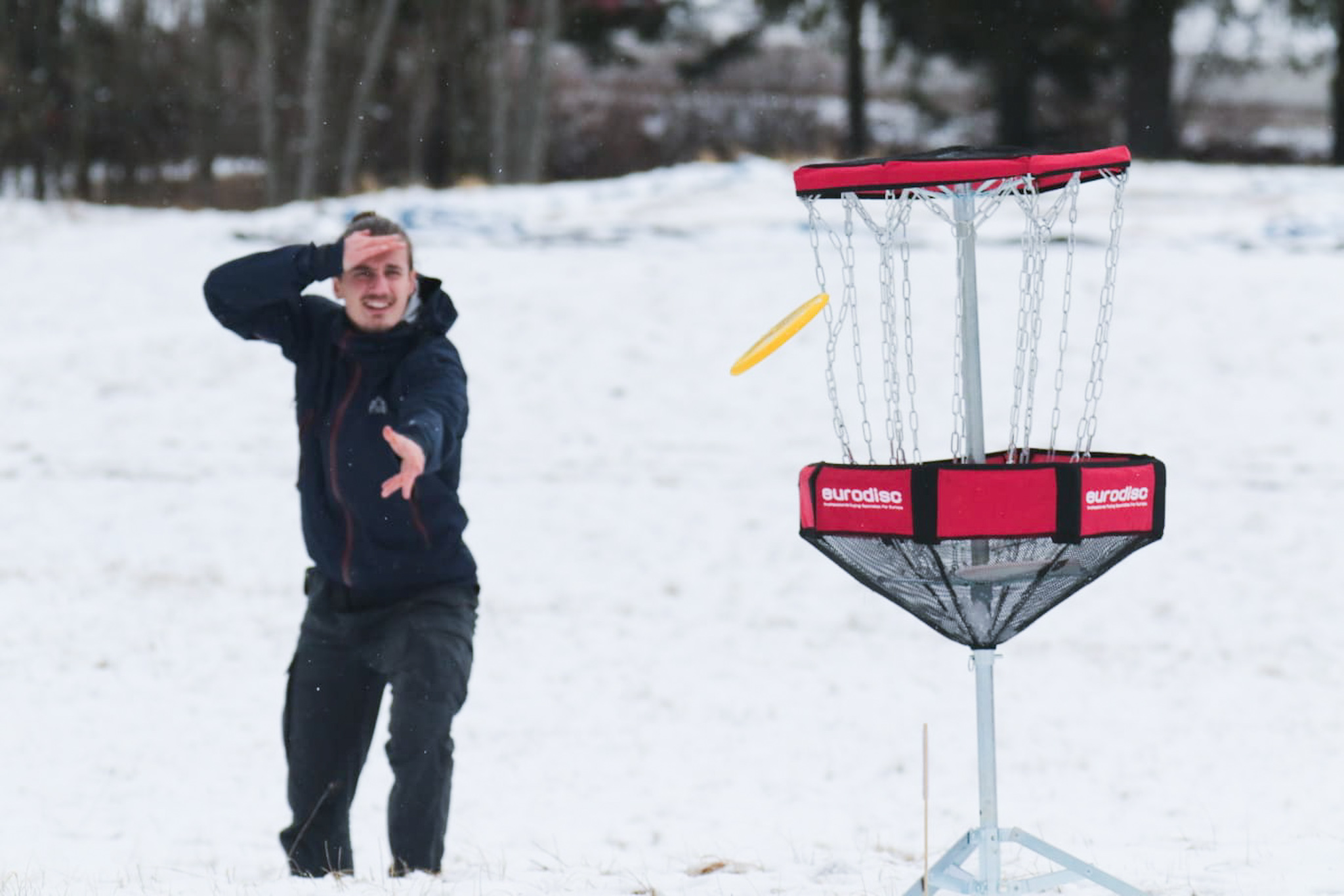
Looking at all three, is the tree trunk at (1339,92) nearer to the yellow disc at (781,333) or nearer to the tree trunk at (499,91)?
the tree trunk at (499,91)

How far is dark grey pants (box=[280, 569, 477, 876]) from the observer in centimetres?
446

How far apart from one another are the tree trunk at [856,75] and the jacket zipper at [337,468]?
25.4 meters

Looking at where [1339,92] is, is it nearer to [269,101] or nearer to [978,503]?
[269,101]

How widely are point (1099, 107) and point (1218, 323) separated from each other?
23525mm

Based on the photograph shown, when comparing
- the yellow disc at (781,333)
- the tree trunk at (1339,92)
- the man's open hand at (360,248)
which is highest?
the tree trunk at (1339,92)

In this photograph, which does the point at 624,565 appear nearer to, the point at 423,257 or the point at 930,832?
the point at 930,832

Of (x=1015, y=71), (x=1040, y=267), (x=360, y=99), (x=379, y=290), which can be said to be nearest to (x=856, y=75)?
(x=1015, y=71)

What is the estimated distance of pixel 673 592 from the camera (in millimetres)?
9859

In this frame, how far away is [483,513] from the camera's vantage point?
1105 centimetres

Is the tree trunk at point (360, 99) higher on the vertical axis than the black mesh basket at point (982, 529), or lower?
higher

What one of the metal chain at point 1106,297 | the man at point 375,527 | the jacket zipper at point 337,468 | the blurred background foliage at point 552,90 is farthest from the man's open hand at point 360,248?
the blurred background foliage at point 552,90

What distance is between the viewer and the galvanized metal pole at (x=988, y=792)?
3.57 meters

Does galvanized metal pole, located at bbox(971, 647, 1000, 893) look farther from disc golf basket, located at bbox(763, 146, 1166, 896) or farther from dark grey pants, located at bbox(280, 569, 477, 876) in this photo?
dark grey pants, located at bbox(280, 569, 477, 876)

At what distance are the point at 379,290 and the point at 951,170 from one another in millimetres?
1736
